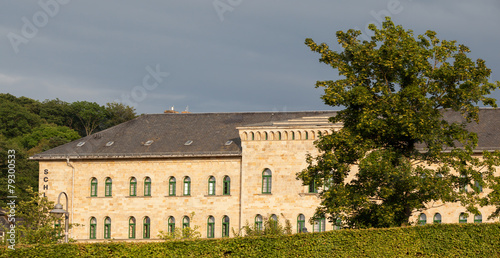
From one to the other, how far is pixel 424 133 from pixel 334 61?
576 cm

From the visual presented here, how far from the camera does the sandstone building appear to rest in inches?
2402

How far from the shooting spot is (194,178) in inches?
2474

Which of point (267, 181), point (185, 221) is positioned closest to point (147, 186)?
point (185, 221)

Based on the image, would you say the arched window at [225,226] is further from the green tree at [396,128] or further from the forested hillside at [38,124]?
the forested hillside at [38,124]

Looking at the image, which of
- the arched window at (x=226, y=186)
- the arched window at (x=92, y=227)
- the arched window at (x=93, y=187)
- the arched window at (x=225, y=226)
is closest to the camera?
the arched window at (x=225, y=226)

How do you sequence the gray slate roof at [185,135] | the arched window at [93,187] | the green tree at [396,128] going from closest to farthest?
1. the green tree at [396,128]
2. the gray slate roof at [185,135]
3. the arched window at [93,187]

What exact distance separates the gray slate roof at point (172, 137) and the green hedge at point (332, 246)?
87.8 ft

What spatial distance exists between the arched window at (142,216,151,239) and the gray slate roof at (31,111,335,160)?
4.64 meters

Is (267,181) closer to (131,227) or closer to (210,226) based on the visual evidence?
(210,226)

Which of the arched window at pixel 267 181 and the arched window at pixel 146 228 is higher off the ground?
the arched window at pixel 267 181

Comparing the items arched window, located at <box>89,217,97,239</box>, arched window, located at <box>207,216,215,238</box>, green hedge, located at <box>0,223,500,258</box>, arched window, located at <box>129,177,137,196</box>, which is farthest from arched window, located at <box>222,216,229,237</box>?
green hedge, located at <box>0,223,500,258</box>

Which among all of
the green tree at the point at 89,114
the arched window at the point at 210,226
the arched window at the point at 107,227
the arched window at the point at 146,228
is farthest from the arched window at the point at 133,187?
the green tree at the point at 89,114

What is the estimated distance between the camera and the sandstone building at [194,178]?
200 ft

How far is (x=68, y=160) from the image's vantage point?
64438 millimetres
